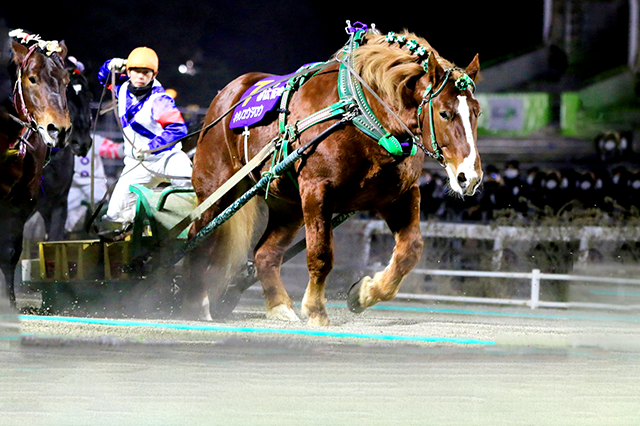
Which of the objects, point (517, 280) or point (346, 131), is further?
point (517, 280)

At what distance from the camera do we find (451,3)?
11398 mm

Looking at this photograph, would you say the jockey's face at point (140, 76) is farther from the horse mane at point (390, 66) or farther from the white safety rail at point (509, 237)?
the white safety rail at point (509, 237)

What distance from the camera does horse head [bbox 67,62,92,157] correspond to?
8078 mm

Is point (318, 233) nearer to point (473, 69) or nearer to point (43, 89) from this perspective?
point (473, 69)

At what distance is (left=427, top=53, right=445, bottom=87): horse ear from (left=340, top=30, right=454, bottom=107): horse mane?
115 millimetres

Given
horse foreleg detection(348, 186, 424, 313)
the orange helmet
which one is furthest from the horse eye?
the orange helmet

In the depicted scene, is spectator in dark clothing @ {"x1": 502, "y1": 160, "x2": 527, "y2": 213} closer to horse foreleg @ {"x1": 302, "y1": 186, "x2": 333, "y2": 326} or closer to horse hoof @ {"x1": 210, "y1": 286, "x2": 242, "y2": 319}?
Result: horse hoof @ {"x1": 210, "y1": 286, "x2": 242, "y2": 319}

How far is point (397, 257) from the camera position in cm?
550

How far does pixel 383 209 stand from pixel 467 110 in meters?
0.99

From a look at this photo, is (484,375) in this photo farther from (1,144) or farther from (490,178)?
(490,178)

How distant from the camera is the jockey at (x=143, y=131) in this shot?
267 inches

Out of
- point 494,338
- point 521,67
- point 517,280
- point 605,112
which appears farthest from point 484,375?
point 521,67

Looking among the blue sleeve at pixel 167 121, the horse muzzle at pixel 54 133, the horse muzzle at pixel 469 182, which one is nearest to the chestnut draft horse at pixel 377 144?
the horse muzzle at pixel 469 182

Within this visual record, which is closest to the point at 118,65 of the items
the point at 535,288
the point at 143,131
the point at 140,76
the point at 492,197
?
the point at 140,76
